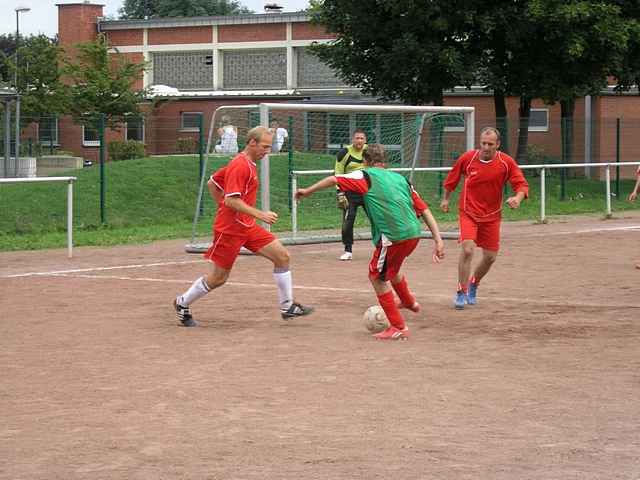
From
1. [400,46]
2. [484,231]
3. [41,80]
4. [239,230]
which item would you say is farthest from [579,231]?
[41,80]

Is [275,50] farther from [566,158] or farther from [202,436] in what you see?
[202,436]

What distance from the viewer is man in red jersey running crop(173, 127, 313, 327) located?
35.2 feet

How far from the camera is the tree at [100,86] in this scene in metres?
42.3

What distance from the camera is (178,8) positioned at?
101875 mm

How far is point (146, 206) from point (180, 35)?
3805cm

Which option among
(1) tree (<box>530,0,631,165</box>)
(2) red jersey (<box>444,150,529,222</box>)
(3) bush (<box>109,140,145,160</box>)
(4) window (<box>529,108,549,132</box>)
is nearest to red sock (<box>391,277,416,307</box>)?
(2) red jersey (<box>444,150,529,222</box>)

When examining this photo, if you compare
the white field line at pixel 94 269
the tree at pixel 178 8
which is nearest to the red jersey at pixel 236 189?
the white field line at pixel 94 269

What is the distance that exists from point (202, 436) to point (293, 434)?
0.50 metres

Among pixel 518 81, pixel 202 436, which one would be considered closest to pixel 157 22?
pixel 518 81

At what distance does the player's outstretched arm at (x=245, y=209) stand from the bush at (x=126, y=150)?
2007 cm

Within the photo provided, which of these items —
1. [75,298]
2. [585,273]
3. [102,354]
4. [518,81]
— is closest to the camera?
[102,354]

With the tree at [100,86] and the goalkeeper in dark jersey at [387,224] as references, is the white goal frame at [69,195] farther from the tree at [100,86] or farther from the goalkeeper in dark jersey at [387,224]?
the tree at [100,86]

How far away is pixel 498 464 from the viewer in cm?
632

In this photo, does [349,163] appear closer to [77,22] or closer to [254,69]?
[254,69]
